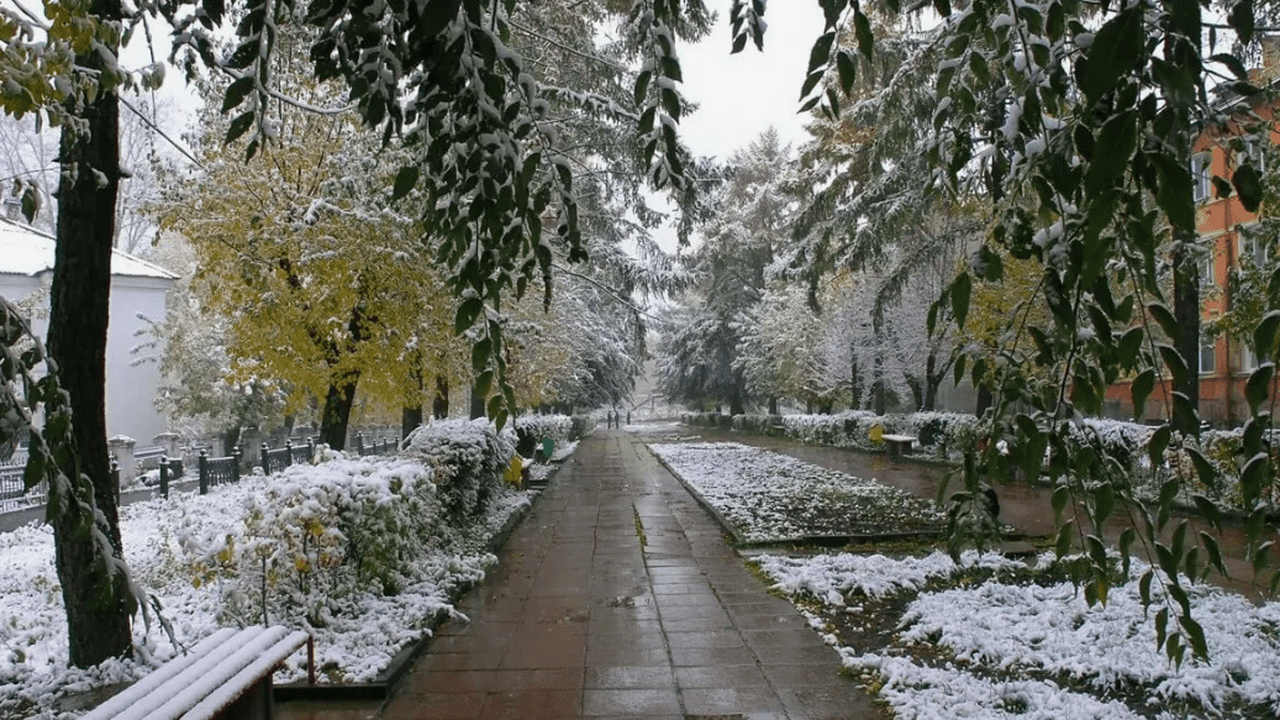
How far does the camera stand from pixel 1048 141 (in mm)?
1573

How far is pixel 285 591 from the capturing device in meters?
5.96

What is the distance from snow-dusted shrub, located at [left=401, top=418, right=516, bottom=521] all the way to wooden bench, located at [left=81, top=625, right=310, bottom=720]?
4273 millimetres

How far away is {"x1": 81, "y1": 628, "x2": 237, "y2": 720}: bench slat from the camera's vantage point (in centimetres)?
270

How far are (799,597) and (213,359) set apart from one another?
2680 cm

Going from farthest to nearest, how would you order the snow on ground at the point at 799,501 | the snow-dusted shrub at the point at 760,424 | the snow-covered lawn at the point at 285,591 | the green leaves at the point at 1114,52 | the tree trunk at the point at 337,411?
the snow-dusted shrub at the point at 760,424, the tree trunk at the point at 337,411, the snow on ground at the point at 799,501, the snow-covered lawn at the point at 285,591, the green leaves at the point at 1114,52

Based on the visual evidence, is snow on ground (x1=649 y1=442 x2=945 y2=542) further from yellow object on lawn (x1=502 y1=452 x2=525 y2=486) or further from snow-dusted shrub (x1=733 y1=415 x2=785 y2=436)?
snow-dusted shrub (x1=733 y1=415 x2=785 y2=436)

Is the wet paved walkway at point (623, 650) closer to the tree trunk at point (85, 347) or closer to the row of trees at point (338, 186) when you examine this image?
the tree trunk at point (85, 347)

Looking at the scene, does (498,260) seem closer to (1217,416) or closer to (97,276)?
(97,276)

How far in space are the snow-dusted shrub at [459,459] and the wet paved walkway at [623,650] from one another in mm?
790

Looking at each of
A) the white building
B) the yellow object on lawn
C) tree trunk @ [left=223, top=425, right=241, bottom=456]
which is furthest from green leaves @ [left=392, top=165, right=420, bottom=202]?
the white building

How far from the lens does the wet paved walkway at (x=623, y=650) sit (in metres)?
4.38

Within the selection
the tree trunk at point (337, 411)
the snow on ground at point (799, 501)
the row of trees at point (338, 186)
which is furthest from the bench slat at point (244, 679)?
the tree trunk at point (337, 411)

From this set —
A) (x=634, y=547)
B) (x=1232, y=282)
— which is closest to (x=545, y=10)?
(x=634, y=547)

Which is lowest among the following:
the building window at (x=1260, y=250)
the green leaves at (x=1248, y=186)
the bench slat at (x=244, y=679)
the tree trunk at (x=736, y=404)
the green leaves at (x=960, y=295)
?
the bench slat at (x=244, y=679)
